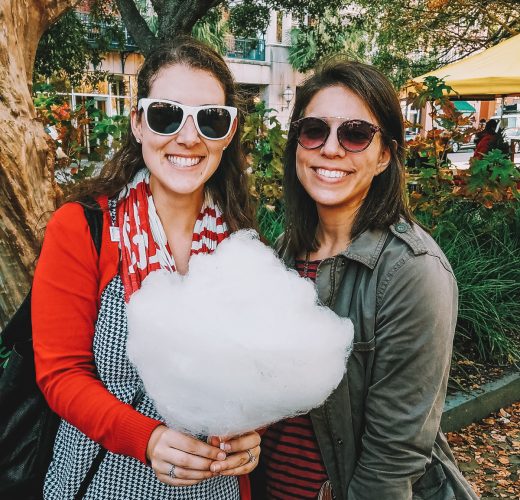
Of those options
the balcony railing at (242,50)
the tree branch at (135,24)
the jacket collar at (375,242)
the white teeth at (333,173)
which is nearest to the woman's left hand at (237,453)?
the jacket collar at (375,242)

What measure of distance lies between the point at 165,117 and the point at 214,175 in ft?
1.20

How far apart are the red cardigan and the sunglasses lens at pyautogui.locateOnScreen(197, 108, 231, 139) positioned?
0.43m

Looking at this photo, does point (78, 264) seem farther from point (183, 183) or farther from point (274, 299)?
point (274, 299)

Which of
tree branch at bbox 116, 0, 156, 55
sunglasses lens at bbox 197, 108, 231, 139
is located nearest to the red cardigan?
sunglasses lens at bbox 197, 108, 231, 139

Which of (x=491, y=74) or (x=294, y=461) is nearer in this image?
(x=294, y=461)

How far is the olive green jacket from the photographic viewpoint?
1.41m

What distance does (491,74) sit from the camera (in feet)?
25.1

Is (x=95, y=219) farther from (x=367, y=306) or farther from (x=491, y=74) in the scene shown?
(x=491, y=74)

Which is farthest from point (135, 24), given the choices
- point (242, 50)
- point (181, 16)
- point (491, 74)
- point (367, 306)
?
point (242, 50)

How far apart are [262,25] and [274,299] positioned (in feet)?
45.7

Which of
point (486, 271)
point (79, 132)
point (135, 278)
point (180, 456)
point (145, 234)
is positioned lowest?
point (486, 271)

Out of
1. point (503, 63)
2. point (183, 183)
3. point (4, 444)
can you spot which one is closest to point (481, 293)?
point (183, 183)

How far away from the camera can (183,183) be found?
1549 millimetres

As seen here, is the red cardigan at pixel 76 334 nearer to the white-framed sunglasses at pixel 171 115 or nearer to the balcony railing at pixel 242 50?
the white-framed sunglasses at pixel 171 115
